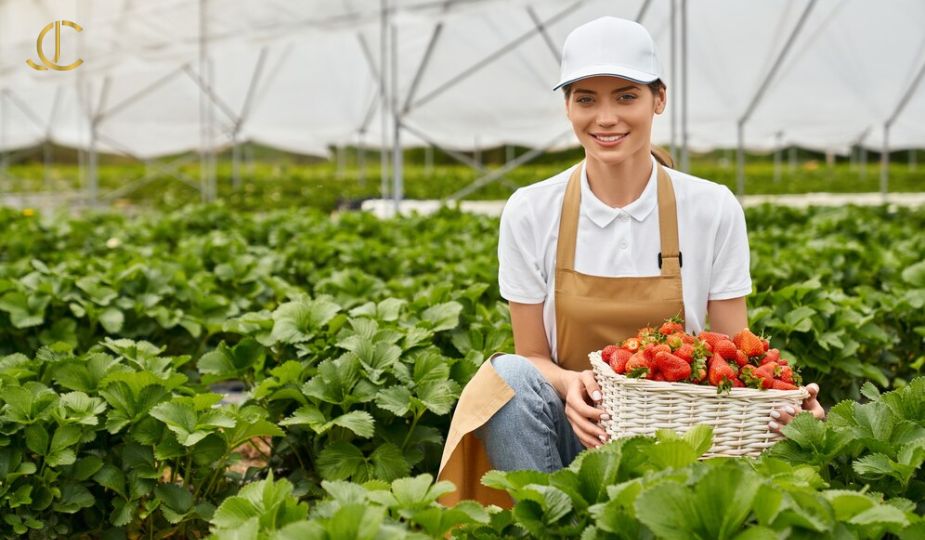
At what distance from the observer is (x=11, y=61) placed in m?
14.7

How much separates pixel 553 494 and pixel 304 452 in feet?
4.77

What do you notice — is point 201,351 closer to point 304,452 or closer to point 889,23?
point 304,452

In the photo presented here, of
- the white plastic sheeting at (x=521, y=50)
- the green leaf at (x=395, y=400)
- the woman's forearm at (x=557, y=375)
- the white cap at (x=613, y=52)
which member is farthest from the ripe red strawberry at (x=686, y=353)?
the white plastic sheeting at (x=521, y=50)

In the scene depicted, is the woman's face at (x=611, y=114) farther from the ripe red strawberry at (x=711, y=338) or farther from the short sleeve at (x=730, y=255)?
the ripe red strawberry at (x=711, y=338)

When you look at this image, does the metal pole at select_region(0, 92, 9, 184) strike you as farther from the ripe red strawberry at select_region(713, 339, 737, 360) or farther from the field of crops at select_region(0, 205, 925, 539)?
the ripe red strawberry at select_region(713, 339, 737, 360)

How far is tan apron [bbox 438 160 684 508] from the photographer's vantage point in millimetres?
2367

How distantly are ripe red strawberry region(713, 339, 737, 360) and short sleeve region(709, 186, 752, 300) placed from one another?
0.42 metres

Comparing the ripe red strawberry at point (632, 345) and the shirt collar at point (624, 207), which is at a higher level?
the shirt collar at point (624, 207)

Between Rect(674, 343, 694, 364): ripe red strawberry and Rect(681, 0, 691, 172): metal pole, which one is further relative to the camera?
Rect(681, 0, 691, 172): metal pole

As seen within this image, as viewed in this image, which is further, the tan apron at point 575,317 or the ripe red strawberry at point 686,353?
the tan apron at point 575,317

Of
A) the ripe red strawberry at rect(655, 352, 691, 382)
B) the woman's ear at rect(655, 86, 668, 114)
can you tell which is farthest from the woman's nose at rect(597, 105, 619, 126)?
the ripe red strawberry at rect(655, 352, 691, 382)

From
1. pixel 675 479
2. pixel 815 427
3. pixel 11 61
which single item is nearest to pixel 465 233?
pixel 815 427

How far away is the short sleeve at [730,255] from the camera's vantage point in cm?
251

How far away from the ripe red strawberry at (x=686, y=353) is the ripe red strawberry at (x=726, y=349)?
0.19 feet
